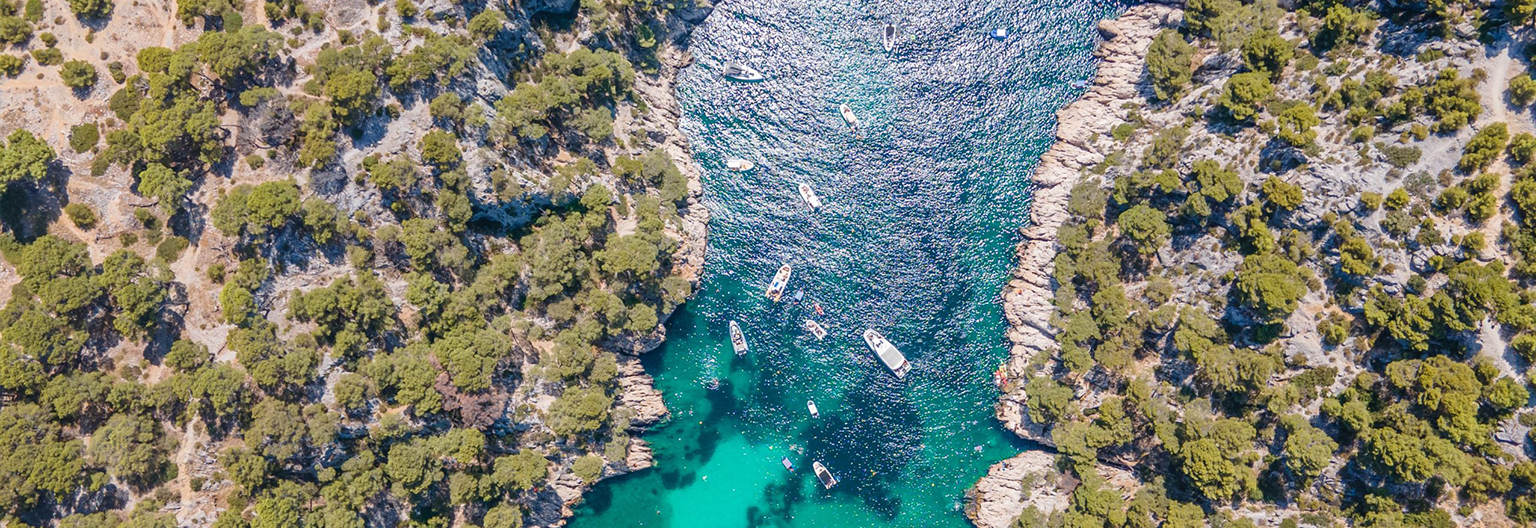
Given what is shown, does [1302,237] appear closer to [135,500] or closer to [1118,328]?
[1118,328]

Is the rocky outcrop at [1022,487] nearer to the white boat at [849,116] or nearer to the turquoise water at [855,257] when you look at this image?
the turquoise water at [855,257]

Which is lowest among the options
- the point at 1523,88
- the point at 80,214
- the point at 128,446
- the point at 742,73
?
the point at 128,446

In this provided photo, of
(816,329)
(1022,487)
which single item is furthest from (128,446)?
(1022,487)

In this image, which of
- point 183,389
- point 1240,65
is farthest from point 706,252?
point 1240,65

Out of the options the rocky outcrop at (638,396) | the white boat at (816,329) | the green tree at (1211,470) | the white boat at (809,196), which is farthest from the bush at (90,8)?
the green tree at (1211,470)

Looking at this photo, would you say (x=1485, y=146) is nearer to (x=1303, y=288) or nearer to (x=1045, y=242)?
(x=1303, y=288)

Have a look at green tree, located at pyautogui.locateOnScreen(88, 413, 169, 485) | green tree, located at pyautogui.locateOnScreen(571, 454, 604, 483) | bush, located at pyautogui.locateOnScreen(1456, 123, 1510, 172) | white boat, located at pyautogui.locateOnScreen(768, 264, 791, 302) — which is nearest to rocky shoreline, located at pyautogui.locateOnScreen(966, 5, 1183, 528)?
white boat, located at pyautogui.locateOnScreen(768, 264, 791, 302)

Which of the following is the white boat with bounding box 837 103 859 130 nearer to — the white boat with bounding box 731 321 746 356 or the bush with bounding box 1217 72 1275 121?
the white boat with bounding box 731 321 746 356
